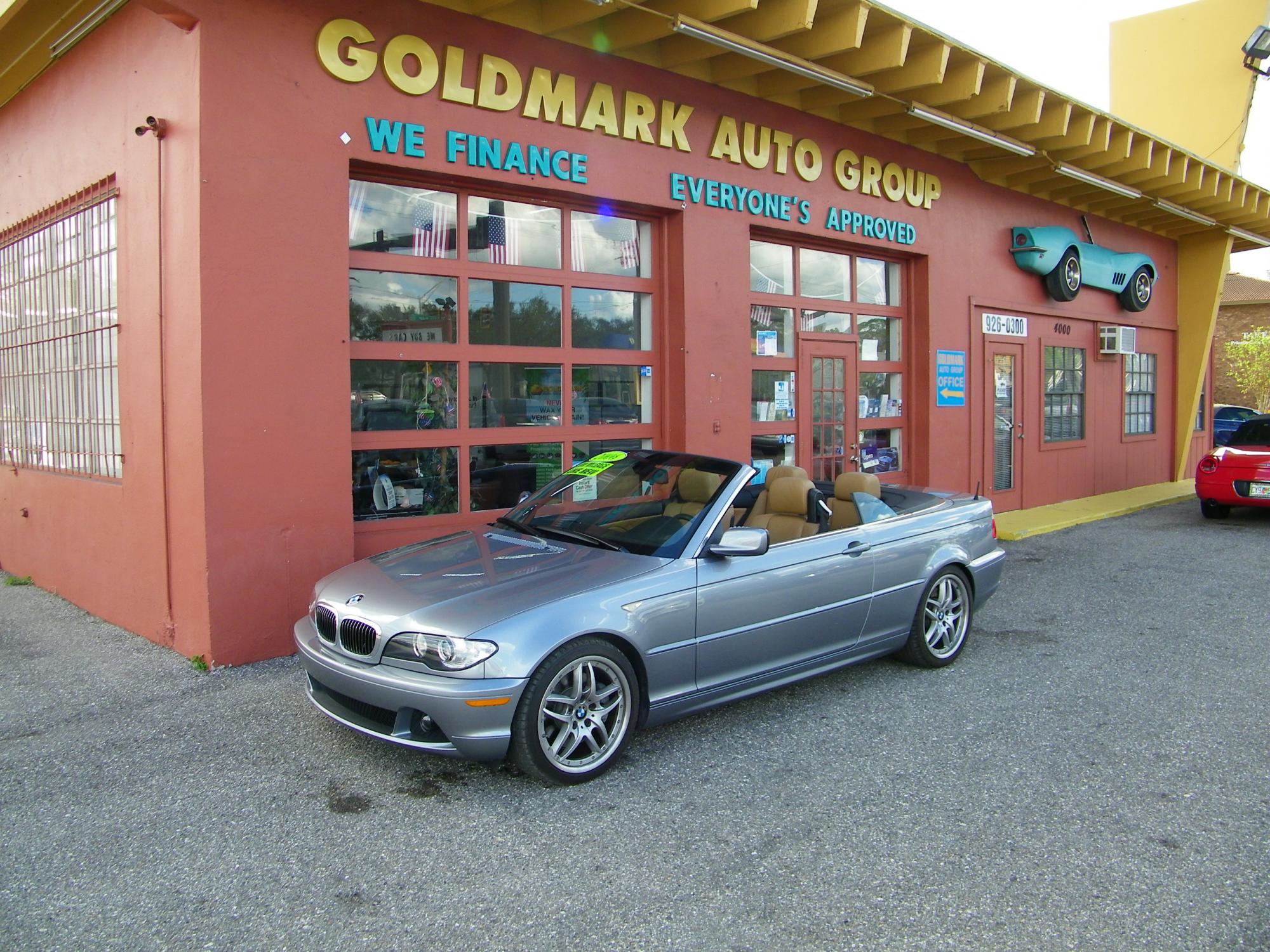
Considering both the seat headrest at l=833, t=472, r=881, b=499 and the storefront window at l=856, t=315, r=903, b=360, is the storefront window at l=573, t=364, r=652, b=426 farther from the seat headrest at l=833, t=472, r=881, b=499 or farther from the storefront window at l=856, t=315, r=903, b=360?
the storefront window at l=856, t=315, r=903, b=360

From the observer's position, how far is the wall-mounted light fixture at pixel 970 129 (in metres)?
8.98

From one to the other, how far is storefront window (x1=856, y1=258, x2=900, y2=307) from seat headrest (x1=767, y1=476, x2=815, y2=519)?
212 inches

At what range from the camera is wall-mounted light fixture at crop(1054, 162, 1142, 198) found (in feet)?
36.7

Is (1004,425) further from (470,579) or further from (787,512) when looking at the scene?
(470,579)

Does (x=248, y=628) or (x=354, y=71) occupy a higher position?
(x=354, y=71)

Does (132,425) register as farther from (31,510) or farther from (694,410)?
(694,410)

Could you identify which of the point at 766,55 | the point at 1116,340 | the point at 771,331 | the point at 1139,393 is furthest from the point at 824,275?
the point at 1139,393

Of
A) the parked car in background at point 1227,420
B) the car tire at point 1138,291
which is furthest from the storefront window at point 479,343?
the parked car in background at point 1227,420

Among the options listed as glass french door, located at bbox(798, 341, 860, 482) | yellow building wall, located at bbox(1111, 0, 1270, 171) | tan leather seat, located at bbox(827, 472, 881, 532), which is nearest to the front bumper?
tan leather seat, located at bbox(827, 472, 881, 532)

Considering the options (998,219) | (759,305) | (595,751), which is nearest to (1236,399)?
(998,219)

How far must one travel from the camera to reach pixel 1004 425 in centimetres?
1204

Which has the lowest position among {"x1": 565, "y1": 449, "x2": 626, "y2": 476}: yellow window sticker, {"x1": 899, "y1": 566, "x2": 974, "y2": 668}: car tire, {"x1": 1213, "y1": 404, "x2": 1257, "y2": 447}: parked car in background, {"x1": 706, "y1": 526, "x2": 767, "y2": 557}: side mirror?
{"x1": 899, "y1": 566, "x2": 974, "y2": 668}: car tire

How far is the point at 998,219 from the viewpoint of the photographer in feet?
38.2

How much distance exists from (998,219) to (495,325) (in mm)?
7770
